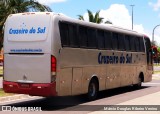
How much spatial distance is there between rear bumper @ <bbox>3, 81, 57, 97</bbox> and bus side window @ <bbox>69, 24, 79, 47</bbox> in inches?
81.7

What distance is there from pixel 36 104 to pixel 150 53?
1140 centimetres

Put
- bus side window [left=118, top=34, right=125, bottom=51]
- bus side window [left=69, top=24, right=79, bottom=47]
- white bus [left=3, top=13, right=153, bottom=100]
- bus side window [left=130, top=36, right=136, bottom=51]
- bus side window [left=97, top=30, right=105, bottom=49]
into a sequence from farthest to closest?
bus side window [left=130, top=36, right=136, bottom=51]
bus side window [left=118, top=34, right=125, bottom=51]
bus side window [left=97, top=30, right=105, bottom=49]
bus side window [left=69, top=24, right=79, bottom=47]
white bus [left=3, top=13, right=153, bottom=100]

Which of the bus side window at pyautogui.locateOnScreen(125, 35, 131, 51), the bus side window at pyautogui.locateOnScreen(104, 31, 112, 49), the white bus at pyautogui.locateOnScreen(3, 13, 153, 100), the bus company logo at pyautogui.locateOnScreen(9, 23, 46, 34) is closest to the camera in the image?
the white bus at pyautogui.locateOnScreen(3, 13, 153, 100)

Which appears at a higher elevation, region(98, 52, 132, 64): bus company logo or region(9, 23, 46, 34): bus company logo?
region(9, 23, 46, 34): bus company logo

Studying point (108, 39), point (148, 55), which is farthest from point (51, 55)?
point (148, 55)

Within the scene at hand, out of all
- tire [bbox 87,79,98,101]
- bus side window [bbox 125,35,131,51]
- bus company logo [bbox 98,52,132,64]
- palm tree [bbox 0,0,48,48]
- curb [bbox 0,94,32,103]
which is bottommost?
curb [bbox 0,94,32,103]

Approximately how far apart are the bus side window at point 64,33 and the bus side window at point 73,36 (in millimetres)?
299

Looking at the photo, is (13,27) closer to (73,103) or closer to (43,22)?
(43,22)

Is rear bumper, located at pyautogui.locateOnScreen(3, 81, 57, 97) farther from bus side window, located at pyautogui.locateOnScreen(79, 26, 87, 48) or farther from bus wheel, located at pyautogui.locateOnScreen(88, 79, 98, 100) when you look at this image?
bus wheel, located at pyautogui.locateOnScreen(88, 79, 98, 100)

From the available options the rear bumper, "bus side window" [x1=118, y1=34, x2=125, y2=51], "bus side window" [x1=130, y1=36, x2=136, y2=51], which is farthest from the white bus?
"bus side window" [x1=130, y1=36, x2=136, y2=51]

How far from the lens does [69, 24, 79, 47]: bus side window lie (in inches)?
557

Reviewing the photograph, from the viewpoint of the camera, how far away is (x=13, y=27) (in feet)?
45.4

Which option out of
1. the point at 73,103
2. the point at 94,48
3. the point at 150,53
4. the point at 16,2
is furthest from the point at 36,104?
the point at 16,2

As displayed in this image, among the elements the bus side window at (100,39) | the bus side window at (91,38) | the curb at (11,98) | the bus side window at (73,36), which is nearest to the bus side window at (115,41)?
the bus side window at (100,39)
